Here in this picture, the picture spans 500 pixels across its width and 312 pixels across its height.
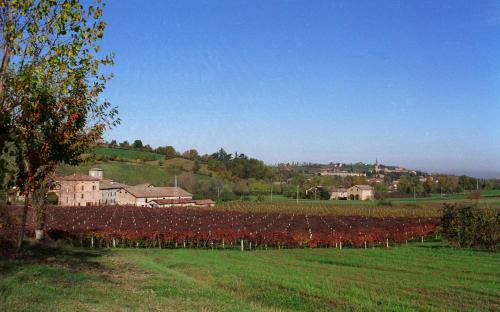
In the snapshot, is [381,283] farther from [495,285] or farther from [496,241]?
[496,241]

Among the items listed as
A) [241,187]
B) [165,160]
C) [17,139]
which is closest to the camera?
[17,139]

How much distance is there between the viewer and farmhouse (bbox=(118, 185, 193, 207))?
113419 mm

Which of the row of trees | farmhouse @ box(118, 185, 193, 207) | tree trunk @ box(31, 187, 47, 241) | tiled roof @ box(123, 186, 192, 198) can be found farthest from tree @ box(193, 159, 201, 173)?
tree trunk @ box(31, 187, 47, 241)

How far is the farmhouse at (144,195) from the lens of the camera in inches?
4465

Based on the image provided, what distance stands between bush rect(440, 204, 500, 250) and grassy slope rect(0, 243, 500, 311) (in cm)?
1237

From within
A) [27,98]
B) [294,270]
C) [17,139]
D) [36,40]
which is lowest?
[294,270]

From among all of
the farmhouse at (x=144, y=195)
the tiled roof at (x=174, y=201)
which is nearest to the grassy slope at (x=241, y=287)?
the tiled roof at (x=174, y=201)

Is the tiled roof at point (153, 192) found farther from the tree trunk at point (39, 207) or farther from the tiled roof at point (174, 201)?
the tree trunk at point (39, 207)

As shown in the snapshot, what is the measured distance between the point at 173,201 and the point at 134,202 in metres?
8.78

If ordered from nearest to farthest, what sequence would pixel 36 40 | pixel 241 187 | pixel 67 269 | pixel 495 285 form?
pixel 36 40 → pixel 67 269 → pixel 495 285 → pixel 241 187

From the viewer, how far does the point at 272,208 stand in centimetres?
9494

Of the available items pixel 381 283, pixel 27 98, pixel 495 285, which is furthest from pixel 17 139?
pixel 495 285

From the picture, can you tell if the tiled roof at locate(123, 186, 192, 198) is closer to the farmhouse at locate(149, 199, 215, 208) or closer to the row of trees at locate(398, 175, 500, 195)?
the farmhouse at locate(149, 199, 215, 208)

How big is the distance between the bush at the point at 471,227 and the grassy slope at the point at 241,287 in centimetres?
1237
